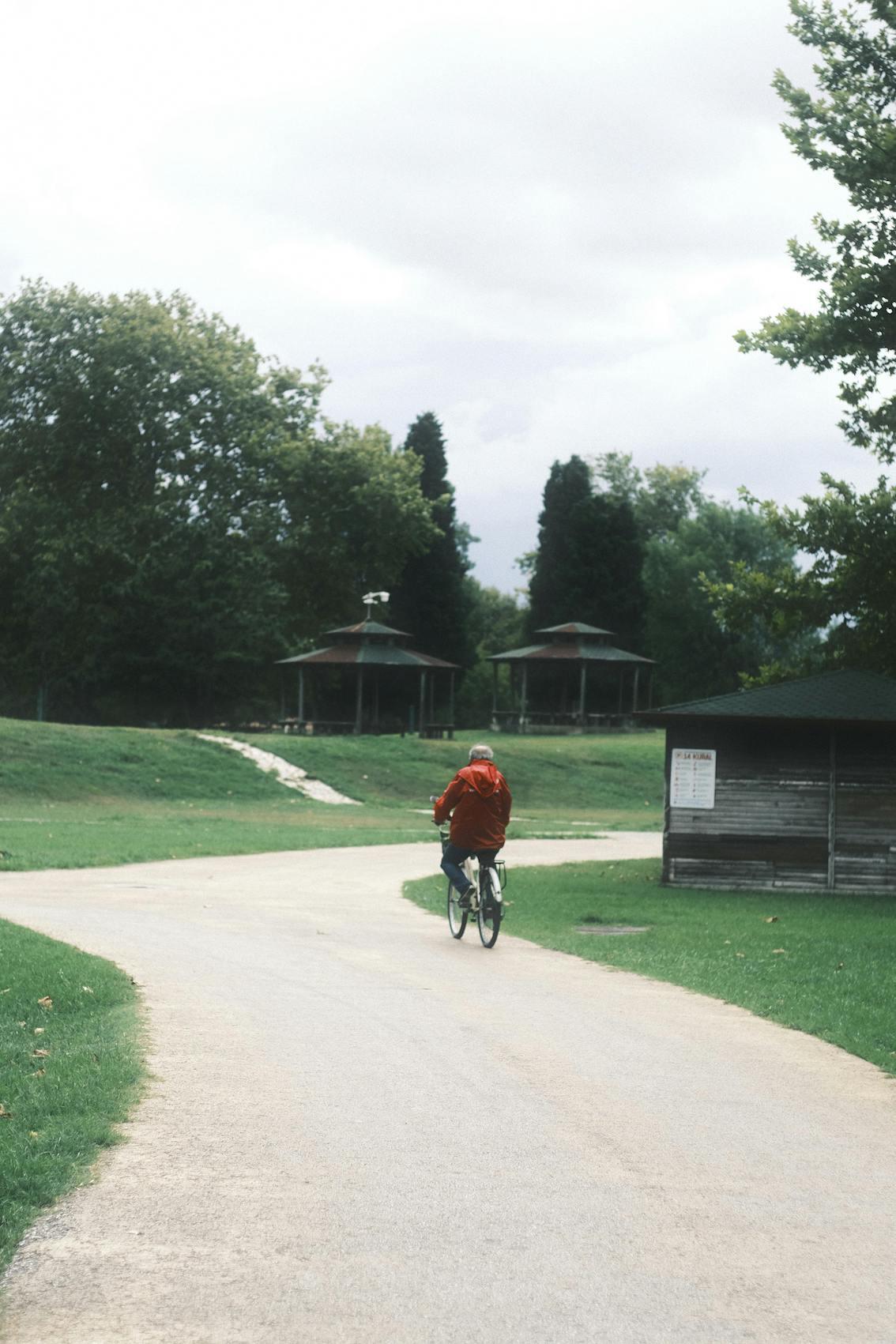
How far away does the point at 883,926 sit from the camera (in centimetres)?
1834

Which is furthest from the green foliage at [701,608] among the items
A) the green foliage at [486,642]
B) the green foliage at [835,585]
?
the green foliage at [835,585]

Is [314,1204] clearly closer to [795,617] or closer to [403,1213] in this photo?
[403,1213]

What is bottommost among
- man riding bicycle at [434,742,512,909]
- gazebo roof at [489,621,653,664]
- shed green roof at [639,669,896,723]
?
man riding bicycle at [434,742,512,909]

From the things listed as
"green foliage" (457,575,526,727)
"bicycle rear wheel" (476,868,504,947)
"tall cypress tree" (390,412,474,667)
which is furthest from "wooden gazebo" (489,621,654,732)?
"bicycle rear wheel" (476,868,504,947)

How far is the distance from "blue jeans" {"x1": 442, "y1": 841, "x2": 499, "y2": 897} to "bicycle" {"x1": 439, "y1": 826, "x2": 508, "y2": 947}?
0.06 meters

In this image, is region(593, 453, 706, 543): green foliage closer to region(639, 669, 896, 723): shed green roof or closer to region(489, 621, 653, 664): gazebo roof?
region(489, 621, 653, 664): gazebo roof

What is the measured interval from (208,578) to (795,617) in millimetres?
37119

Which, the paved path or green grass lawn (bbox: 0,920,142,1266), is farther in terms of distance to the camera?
green grass lawn (bbox: 0,920,142,1266)

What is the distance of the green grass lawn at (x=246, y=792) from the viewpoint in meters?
28.4

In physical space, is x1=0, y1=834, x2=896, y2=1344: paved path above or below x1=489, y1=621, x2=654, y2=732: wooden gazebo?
below

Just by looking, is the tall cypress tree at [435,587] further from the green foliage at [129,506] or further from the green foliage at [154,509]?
the green foliage at [129,506]

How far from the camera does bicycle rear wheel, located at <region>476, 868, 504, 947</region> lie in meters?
14.9

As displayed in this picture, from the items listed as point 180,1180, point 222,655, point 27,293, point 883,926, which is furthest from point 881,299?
point 27,293

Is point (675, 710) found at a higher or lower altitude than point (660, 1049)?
higher
